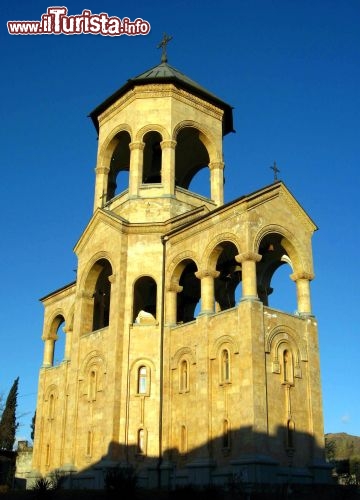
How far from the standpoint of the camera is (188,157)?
1261 inches

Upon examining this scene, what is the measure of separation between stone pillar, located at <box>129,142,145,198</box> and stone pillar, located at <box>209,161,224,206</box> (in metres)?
3.49

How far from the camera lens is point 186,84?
29.0 m

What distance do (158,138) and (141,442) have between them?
14.8 m

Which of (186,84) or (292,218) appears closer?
(292,218)

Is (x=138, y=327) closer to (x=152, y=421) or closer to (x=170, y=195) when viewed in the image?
(x=152, y=421)

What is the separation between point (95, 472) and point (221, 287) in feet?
31.7

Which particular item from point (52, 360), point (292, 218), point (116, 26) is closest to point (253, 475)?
point (292, 218)

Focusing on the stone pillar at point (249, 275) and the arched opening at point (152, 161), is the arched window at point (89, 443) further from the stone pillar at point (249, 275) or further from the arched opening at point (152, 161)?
the arched opening at point (152, 161)

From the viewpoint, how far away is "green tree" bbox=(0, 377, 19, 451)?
44.0 m

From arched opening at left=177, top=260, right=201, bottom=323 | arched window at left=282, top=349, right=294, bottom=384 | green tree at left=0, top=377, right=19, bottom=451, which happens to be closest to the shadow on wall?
arched window at left=282, top=349, right=294, bottom=384

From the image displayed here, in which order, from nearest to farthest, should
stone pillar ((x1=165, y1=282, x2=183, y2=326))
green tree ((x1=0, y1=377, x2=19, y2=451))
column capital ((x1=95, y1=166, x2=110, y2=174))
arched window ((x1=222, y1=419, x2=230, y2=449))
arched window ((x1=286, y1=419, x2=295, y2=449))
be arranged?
arched window ((x1=222, y1=419, x2=230, y2=449)) → arched window ((x1=286, y1=419, x2=295, y2=449)) → stone pillar ((x1=165, y1=282, x2=183, y2=326)) → column capital ((x1=95, y1=166, x2=110, y2=174)) → green tree ((x1=0, y1=377, x2=19, y2=451))

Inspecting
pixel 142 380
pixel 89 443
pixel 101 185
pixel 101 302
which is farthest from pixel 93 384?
pixel 101 185

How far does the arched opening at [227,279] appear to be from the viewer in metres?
26.9

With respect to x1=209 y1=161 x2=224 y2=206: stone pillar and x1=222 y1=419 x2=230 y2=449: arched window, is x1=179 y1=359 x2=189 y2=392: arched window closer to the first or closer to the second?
x1=222 y1=419 x2=230 y2=449: arched window
